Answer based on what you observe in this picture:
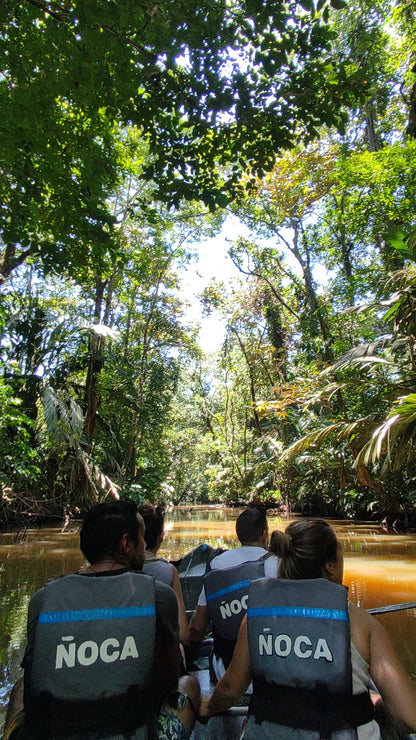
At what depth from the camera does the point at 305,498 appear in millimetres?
16875

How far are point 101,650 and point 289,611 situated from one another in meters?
0.64

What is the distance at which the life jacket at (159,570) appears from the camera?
2.53 meters

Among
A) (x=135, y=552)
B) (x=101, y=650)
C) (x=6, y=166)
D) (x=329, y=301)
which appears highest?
(x=329, y=301)

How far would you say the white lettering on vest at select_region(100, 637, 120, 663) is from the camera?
1.60 m

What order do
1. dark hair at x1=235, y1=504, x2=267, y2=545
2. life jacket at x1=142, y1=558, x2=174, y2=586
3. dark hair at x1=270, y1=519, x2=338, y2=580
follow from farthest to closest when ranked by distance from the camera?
dark hair at x1=235, y1=504, x2=267, y2=545, life jacket at x1=142, y1=558, x2=174, y2=586, dark hair at x1=270, y1=519, x2=338, y2=580

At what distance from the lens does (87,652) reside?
160cm

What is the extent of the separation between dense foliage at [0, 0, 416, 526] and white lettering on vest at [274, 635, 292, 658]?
3.99 metres

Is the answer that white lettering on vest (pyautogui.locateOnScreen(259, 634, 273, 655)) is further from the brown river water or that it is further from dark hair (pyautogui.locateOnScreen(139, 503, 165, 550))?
the brown river water

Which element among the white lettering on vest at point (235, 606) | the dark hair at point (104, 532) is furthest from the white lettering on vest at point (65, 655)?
the white lettering on vest at point (235, 606)

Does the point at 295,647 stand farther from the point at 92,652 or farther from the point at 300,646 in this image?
the point at 92,652

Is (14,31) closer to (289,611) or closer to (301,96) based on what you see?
(301,96)

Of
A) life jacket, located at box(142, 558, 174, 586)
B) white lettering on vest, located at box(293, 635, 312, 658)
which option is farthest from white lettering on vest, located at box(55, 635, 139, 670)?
life jacket, located at box(142, 558, 174, 586)

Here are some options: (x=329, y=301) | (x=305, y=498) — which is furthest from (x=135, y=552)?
(x=329, y=301)

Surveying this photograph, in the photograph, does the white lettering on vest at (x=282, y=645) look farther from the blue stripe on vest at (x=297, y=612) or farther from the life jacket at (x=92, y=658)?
the life jacket at (x=92, y=658)
